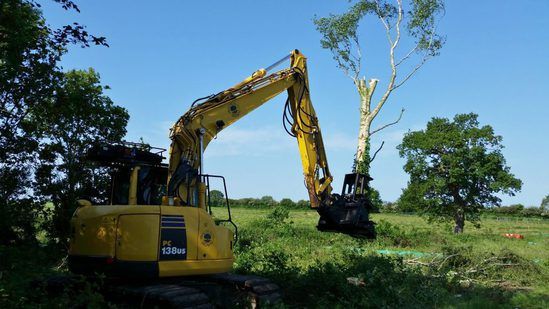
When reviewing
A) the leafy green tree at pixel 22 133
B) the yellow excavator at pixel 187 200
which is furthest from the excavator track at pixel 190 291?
the leafy green tree at pixel 22 133

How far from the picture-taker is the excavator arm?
913 centimetres

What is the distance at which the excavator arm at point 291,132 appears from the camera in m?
9.13

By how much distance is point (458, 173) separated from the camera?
29.8 m

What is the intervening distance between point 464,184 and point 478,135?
3290 mm

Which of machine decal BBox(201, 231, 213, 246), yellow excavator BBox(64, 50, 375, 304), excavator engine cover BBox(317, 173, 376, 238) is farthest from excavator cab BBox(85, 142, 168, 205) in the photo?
excavator engine cover BBox(317, 173, 376, 238)

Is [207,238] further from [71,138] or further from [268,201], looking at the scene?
[268,201]

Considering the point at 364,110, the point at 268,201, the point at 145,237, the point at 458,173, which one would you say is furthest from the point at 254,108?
the point at 268,201

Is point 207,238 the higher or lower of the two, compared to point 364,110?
lower

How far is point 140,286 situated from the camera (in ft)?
27.0

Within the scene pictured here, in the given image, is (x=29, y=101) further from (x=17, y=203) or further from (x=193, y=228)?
(x=193, y=228)

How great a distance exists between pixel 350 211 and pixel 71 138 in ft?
33.5

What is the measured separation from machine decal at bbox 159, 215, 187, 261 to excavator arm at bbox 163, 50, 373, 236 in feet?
2.06

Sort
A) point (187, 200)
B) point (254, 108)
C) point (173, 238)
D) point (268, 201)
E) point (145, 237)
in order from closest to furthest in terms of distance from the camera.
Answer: point (145, 237)
point (173, 238)
point (187, 200)
point (254, 108)
point (268, 201)

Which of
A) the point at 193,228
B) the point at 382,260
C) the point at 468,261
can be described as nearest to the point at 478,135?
the point at 468,261
